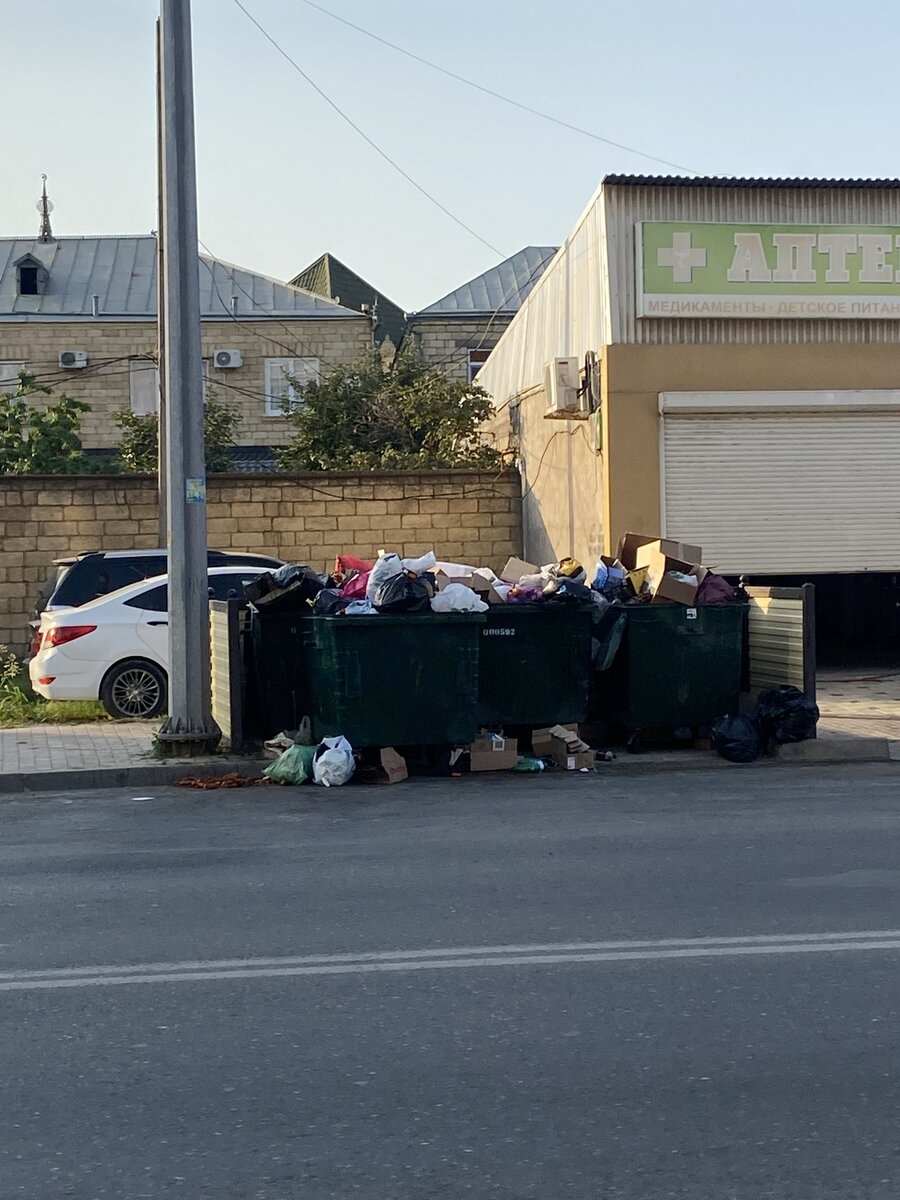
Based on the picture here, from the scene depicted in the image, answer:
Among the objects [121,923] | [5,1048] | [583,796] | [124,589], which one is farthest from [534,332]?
[5,1048]

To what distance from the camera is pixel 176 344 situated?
1137 centimetres

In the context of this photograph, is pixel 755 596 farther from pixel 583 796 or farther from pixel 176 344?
pixel 176 344

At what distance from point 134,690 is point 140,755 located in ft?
8.45

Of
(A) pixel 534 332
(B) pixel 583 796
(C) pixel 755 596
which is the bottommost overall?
(B) pixel 583 796

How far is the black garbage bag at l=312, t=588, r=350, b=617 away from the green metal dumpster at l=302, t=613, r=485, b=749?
0.08 metres

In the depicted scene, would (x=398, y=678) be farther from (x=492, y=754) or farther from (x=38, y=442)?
(x=38, y=442)

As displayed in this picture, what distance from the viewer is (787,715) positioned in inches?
448

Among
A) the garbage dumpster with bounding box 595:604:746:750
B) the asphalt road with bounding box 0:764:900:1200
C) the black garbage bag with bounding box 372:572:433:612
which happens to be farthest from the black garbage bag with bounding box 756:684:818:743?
the black garbage bag with bounding box 372:572:433:612

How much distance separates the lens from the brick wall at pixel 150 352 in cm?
4178

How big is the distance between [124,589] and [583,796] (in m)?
6.13

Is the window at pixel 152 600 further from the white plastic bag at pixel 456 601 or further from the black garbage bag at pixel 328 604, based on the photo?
the white plastic bag at pixel 456 601

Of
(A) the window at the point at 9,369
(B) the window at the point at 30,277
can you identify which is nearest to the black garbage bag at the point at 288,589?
(A) the window at the point at 9,369

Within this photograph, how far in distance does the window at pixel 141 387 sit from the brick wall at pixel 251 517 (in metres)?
22.7

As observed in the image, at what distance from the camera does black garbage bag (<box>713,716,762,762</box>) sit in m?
11.3
